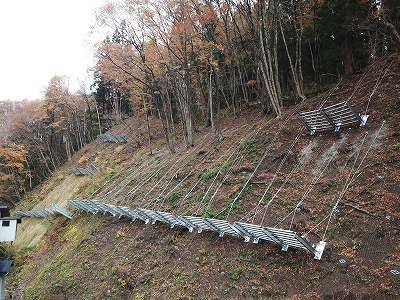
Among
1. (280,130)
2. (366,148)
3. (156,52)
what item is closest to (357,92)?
(280,130)

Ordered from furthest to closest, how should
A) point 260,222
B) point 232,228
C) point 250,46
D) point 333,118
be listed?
point 250,46
point 333,118
point 260,222
point 232,228

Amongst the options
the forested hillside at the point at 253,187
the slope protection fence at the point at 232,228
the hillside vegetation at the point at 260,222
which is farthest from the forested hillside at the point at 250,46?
the slope protection fence at the point at 232,228

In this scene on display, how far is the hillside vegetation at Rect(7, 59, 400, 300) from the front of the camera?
7508 millimetres

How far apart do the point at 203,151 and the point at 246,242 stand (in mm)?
8500

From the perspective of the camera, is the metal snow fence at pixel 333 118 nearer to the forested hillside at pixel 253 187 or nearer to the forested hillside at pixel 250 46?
the forested hillside at pixel 253 187

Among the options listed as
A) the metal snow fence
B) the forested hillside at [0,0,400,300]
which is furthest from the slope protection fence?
the metal snow fence

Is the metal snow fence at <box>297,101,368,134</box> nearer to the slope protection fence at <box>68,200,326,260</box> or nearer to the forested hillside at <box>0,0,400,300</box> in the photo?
the forested hillside at <box>0,0,400,300</box>

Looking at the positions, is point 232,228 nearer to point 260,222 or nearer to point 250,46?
point 260,222

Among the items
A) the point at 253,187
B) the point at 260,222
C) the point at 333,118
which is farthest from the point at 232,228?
the point at 333,118

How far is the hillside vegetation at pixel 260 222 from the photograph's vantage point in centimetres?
751

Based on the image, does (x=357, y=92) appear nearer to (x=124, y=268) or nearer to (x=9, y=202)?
(x=124, y=268)

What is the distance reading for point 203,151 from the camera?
57.4ft

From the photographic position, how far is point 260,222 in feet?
32.6

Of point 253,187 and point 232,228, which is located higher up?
point 253,187
